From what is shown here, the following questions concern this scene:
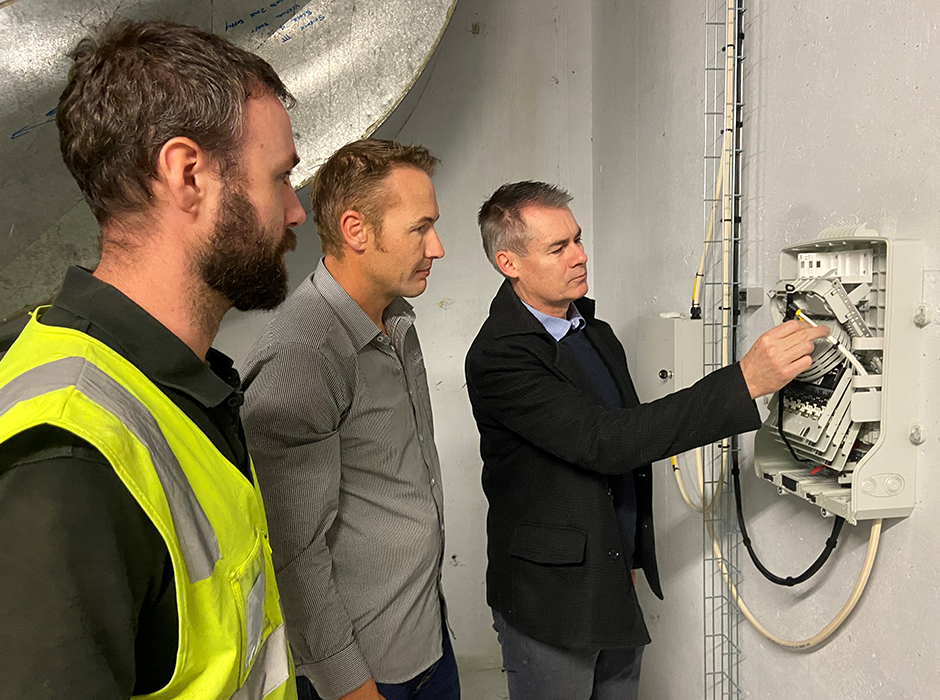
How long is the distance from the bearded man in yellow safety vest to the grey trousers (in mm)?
618

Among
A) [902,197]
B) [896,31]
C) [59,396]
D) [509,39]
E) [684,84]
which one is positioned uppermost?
[509,39]

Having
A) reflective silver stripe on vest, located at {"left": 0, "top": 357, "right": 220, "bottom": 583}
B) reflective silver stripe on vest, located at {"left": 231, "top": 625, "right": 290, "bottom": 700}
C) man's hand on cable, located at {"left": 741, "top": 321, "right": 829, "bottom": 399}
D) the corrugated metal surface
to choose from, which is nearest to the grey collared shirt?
reflective silver stripe on vest, located at {"left": 231, "top": 625, "right": 290, "bottom": 700}

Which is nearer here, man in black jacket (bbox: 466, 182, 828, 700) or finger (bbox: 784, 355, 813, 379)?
A: finger (bbox: 784, 355, 813, 379)

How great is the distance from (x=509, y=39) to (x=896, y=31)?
4.22 ft

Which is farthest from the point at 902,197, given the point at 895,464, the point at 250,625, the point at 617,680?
the point at 617,680

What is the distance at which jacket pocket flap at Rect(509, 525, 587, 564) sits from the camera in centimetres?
111

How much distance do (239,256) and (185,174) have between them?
0.26 feet

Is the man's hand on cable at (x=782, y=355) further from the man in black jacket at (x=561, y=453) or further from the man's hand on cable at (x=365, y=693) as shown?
the man's hand on cable at (x=365, y=693)

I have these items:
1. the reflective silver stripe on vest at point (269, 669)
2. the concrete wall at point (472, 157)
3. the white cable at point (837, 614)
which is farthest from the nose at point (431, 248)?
the concrete wall at point (472, 157)

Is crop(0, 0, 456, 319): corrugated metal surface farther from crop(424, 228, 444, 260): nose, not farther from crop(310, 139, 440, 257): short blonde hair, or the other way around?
crop(424, 228, 444, 260): nose

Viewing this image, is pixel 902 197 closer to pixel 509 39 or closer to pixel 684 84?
pixel 684 84

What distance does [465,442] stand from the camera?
6.66ft

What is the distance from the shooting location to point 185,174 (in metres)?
0.56

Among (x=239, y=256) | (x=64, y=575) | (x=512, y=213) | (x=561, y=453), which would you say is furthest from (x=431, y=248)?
(x=64, y=575)
